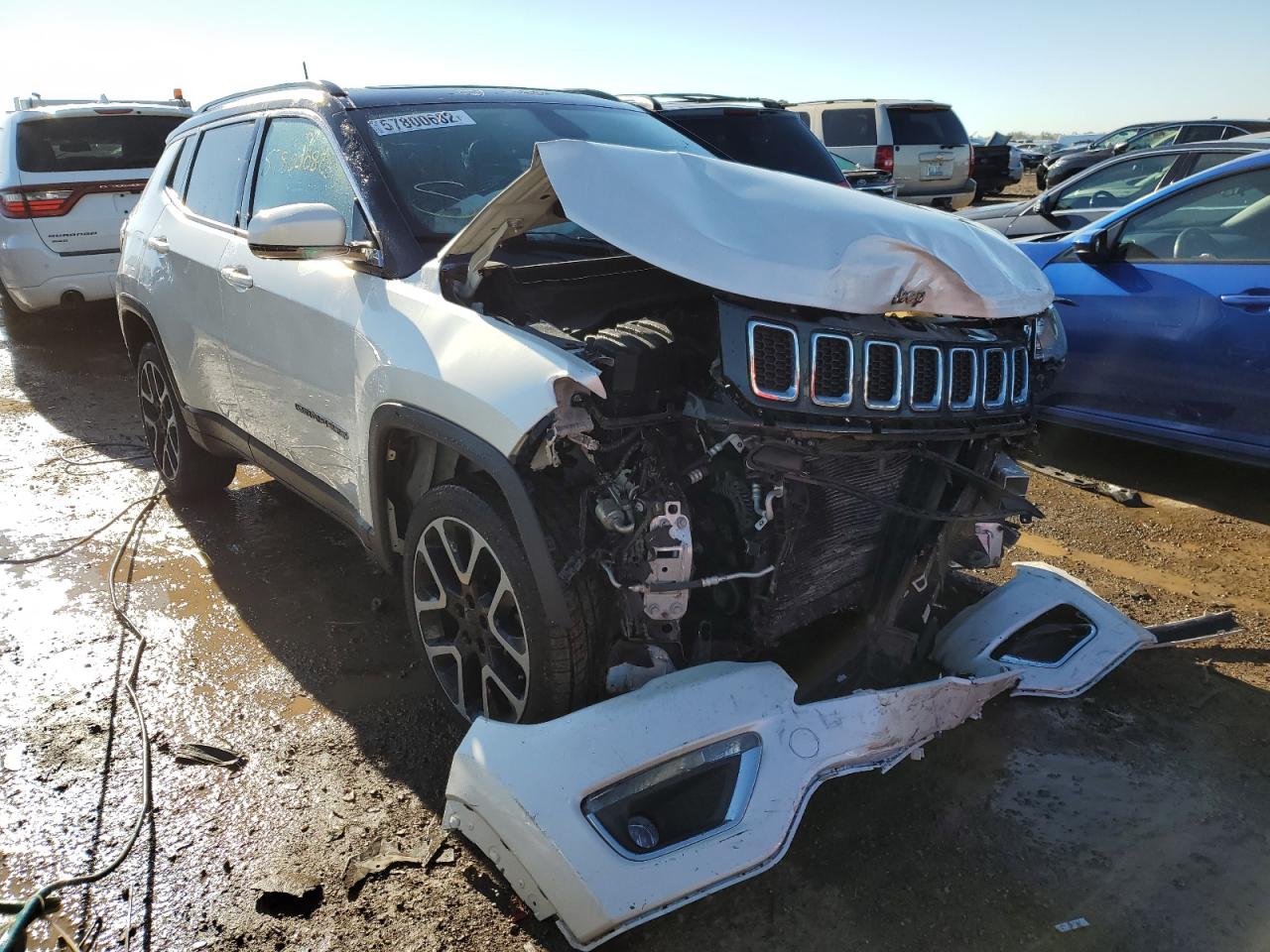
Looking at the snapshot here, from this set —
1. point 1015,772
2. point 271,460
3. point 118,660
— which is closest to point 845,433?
point 1015,772

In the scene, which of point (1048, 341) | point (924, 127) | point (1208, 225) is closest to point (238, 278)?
point (1048, 341)

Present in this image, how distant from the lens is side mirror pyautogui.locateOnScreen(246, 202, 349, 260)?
2.89 meters

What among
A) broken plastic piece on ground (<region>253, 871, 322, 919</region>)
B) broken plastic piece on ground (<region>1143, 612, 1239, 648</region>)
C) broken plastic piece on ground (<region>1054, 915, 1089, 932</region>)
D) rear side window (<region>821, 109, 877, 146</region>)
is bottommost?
broken plastic piece on ground (<region>253, 871, 322, 919</region>)

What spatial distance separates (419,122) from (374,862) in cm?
241

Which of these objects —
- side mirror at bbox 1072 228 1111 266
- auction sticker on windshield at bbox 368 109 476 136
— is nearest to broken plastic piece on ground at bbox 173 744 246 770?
auction sticker on windshield at bbox 368 109 476 136

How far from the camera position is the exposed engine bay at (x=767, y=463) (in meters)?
2.33

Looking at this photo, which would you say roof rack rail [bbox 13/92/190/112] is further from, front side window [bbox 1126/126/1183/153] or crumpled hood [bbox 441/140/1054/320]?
front side window [bbox 1126/126/1183/153]

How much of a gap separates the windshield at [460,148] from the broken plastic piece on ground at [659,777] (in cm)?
164

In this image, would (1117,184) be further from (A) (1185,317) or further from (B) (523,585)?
(B) (523,585)

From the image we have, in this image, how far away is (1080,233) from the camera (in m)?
5.55

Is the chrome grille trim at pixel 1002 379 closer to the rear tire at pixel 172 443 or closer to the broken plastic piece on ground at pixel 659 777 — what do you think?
the broken plastic piece on ground at pixel 659 777

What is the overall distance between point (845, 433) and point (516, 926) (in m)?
1.45

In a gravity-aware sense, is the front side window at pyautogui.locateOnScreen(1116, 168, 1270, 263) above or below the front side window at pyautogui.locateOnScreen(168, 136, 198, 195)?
above

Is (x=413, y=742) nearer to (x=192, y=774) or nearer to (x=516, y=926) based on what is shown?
(x=192, y=774)
